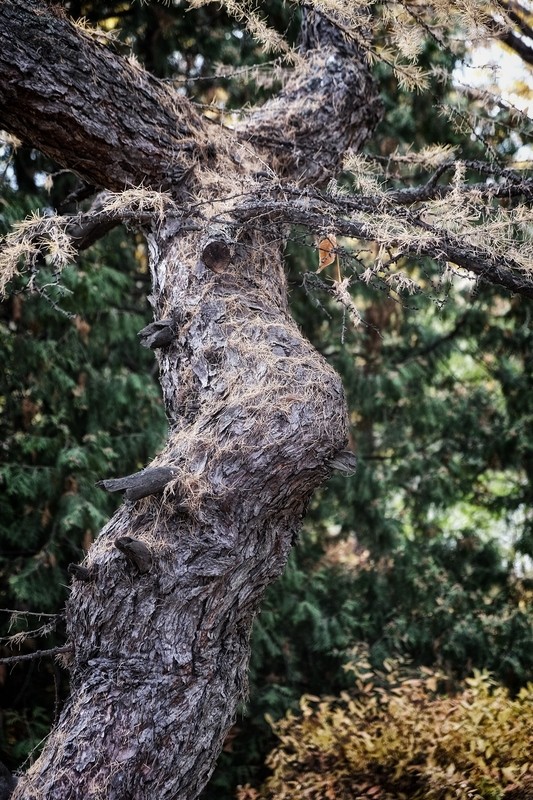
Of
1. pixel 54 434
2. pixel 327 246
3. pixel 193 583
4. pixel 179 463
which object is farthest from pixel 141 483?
pixel 54 434

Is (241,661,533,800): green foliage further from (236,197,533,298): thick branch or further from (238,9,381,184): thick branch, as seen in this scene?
(238,9,381,184): thick branch

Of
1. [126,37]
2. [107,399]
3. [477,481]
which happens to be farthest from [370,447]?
[126,37]

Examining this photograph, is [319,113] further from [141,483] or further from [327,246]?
[141,483]

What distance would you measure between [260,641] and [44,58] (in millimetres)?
4007

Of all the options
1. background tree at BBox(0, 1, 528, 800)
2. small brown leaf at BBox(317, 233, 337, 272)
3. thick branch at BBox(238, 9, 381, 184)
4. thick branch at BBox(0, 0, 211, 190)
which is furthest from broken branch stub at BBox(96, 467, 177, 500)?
background tree at BBox(0, 1, 528, 800)

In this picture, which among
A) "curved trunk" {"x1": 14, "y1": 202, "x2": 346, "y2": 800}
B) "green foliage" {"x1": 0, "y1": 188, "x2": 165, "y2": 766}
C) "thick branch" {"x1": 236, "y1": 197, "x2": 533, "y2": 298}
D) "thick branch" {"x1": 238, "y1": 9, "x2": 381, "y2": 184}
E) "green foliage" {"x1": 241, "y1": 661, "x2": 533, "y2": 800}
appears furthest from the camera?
"green foliage" {"x1": 0, "y1": 188, "x2": 165, "y2": 766}

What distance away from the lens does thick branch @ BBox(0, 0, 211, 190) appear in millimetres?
2314

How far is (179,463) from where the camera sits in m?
2.28

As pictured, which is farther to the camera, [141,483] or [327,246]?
[327,246]

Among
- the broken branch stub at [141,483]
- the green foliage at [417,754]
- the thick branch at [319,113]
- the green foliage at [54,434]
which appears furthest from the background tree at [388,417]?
the broken branch stub at [141,483]

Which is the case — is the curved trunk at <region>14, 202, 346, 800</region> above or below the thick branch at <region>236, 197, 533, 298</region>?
below

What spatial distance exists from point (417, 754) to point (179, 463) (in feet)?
7.75

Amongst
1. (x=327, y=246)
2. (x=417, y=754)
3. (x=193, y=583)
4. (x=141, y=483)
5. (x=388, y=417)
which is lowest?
(x=388, y=417)

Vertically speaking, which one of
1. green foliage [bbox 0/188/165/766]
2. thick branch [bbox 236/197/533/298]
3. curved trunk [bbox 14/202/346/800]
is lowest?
green foliage [bbox 0/188/165/766]
